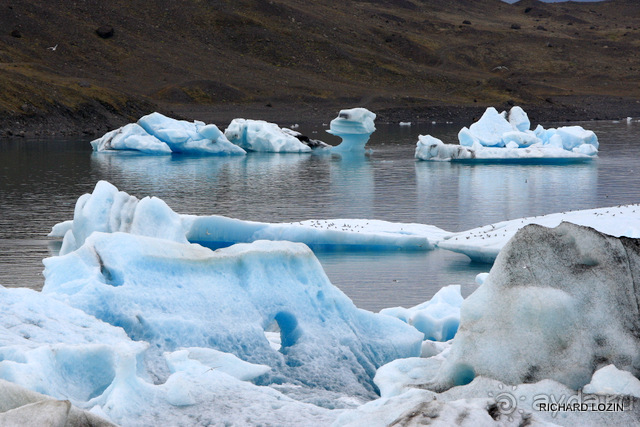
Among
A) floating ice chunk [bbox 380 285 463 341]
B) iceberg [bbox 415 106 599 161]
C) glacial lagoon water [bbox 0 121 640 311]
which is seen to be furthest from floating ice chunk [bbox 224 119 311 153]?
floating ice chunk [bbox 380 285 463 341]

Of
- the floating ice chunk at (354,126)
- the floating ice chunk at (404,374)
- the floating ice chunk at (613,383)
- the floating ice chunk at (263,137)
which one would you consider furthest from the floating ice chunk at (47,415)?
the floating ice chunk at (263,137)

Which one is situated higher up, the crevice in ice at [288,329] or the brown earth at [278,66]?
the brown earth at [278,66]

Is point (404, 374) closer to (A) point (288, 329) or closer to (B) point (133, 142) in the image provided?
(A) point (288, 329)

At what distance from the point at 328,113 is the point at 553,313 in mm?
65587

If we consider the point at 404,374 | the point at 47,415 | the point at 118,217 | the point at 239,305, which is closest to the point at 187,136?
the point at 118,217

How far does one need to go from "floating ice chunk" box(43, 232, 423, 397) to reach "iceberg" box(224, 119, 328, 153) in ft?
111

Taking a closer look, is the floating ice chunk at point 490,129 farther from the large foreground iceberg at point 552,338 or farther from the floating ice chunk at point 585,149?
the large foreground iceberg at point 552,338

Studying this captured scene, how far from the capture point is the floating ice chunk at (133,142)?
41688 mm

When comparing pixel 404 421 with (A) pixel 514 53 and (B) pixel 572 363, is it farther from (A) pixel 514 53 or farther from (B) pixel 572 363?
(A) pixel 514 53

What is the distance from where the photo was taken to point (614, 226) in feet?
49.8

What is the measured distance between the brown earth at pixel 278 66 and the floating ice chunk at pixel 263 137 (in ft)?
44.8

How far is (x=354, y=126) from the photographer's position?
42094mm

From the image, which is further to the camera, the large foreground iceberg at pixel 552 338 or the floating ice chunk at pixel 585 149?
the floating ice chunk at pixel 585 149

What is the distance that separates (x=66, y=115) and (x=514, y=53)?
207 feet
